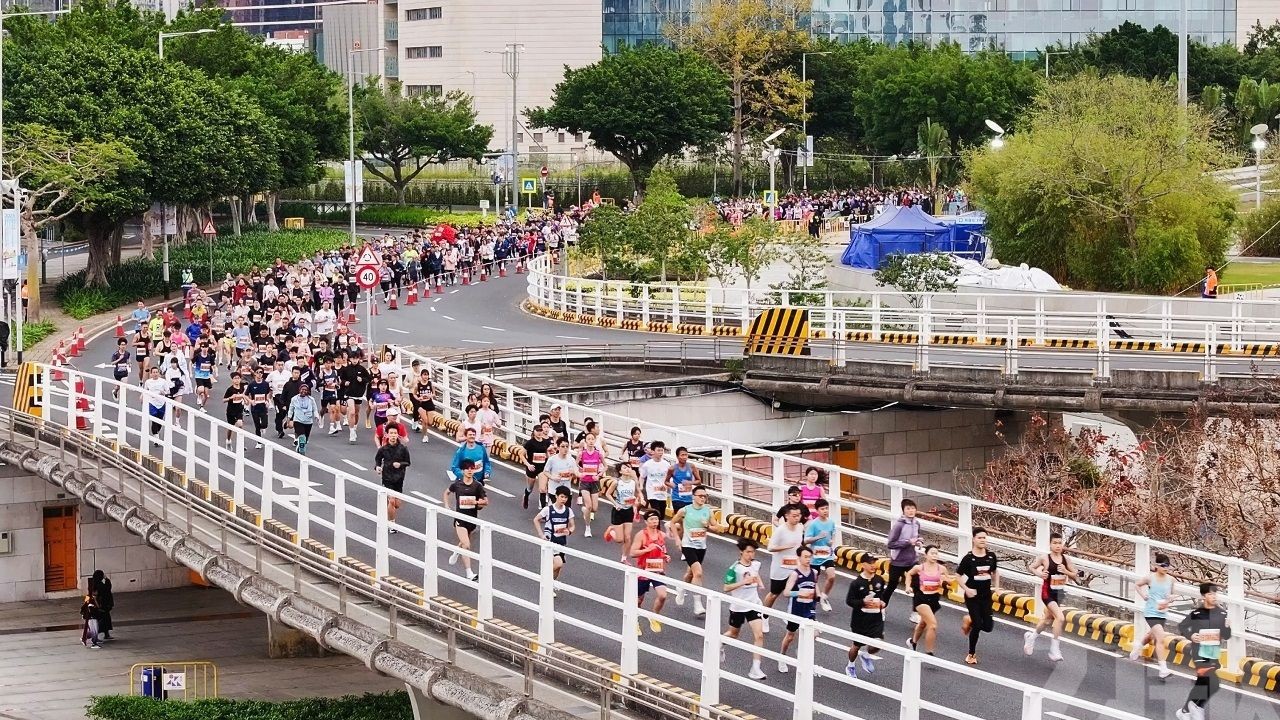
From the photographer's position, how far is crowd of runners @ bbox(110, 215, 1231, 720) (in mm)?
18188

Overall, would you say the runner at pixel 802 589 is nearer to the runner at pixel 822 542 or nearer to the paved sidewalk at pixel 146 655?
the runner at pixel 822 542

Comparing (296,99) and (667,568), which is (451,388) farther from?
(296,99)

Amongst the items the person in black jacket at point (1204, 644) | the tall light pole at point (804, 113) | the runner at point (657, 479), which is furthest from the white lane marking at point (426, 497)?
the tall light pole at point (804, 113)

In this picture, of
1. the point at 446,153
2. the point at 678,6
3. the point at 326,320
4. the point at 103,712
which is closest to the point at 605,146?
the point at 446,153

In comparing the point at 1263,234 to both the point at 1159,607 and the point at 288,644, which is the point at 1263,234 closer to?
the point at 288,644

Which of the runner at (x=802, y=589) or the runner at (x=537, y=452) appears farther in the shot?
the runner at (x=537, y=452)

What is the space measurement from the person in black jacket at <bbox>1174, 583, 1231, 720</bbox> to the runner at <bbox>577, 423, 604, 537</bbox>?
862 centimetres

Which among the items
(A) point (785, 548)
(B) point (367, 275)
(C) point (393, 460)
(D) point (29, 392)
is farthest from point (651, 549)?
(B) point (367, 275)

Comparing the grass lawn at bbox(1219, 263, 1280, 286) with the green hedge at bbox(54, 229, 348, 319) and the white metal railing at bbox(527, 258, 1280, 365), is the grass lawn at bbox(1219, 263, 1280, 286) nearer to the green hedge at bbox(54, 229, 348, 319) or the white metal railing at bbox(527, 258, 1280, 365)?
the white metal railing at bbox(527, 258, 1280, 365)

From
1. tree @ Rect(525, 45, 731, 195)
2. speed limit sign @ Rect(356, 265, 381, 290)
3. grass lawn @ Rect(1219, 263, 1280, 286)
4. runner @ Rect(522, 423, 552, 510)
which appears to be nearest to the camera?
runner @ Rect(522, 423, 552, 510)

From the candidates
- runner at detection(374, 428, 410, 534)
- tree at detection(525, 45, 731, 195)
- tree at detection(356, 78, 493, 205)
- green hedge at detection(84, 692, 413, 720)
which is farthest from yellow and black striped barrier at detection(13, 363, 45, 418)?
tree at detection(356, 78, 493, 205)

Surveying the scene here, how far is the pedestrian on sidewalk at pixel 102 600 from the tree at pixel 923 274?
2175 centimetres

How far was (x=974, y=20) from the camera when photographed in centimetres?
13975

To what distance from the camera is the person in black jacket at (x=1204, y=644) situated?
1648 cm
